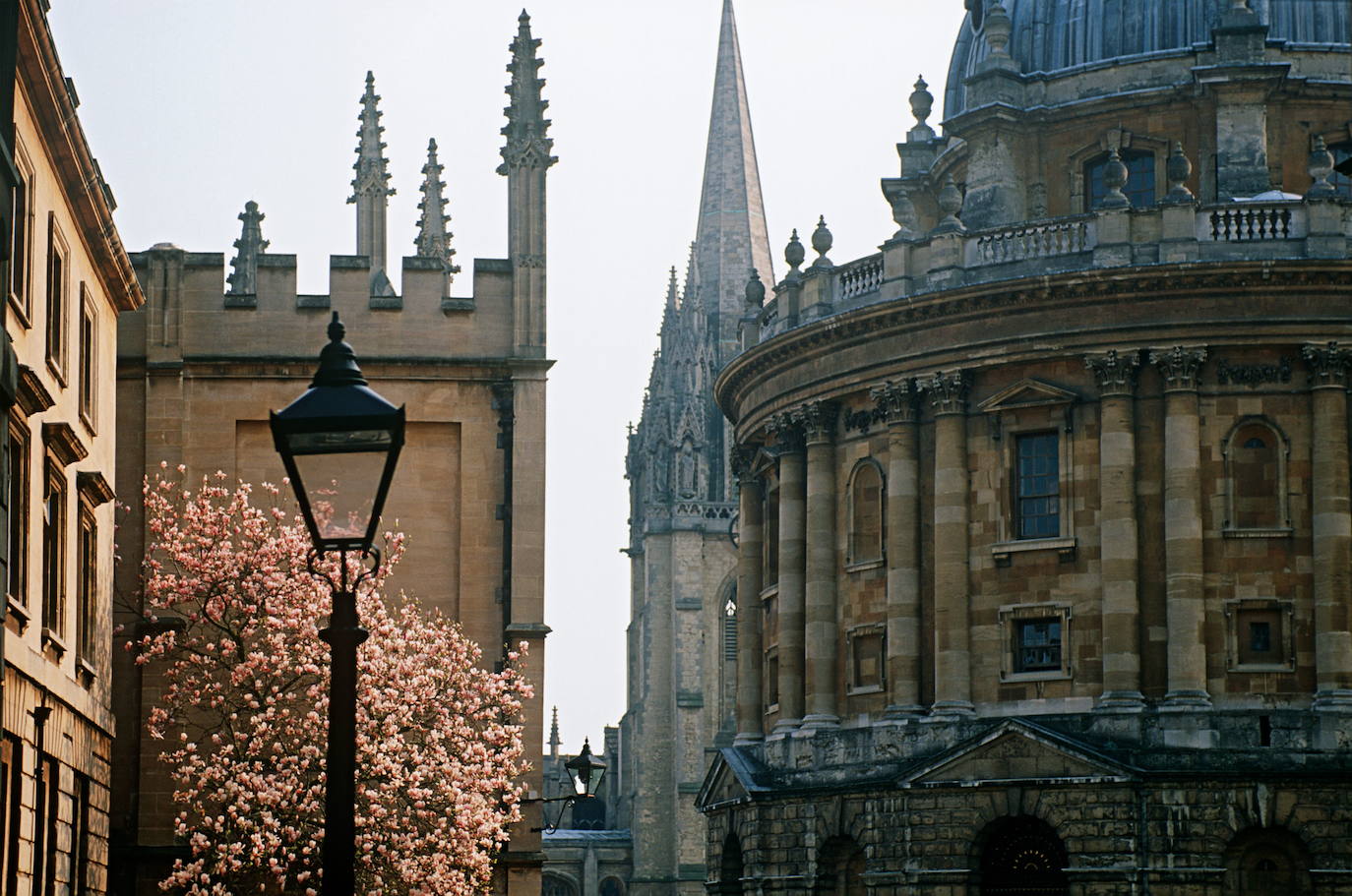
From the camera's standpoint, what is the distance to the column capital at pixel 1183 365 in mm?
44938

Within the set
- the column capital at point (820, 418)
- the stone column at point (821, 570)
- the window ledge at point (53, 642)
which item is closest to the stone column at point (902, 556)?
the stone column at point (821, 570)

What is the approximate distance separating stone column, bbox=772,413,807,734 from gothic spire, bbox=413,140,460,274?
32.4 feet

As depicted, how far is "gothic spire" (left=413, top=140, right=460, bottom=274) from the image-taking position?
4341 cm

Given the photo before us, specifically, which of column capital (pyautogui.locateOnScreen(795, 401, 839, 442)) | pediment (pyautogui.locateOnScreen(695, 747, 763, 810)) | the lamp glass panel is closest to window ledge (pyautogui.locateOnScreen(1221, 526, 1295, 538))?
column capital (pyautogui.locateOnScreen(795, 401, 839, 442))

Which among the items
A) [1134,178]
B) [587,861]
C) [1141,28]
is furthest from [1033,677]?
[587,861]

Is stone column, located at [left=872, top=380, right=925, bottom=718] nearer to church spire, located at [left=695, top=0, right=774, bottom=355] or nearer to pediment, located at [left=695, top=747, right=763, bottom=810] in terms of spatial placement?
pediment, located at [left=695, top=747, right=763, bottom=810]

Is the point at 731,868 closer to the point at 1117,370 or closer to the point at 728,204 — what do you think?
the point at 1117,370

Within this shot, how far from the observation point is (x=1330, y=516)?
44.4 meters

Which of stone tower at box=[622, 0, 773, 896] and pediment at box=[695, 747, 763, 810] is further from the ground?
stone tower at box=[622, 0, 773, 896]

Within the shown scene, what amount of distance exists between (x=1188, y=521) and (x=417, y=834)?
20.1 m

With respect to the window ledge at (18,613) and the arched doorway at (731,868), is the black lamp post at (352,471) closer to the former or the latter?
the window ledge at (18,613)

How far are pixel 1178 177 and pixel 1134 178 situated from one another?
16.4 ft

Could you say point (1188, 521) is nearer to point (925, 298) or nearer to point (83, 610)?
point (925, 298)

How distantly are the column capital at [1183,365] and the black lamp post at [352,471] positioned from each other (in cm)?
3519
